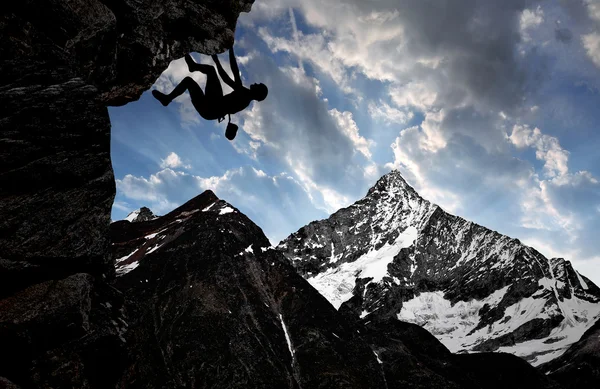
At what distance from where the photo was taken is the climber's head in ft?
42.2

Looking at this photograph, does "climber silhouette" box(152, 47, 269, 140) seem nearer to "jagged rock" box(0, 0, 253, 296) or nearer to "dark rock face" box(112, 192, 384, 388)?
"jagged rock" box(0, 0, 253, 296)

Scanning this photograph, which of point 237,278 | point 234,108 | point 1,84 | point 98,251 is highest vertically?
point 237,278

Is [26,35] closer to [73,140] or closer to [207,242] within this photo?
[73,140]

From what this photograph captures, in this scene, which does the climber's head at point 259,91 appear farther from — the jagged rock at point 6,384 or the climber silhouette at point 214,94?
the jagged rock at point 6,384

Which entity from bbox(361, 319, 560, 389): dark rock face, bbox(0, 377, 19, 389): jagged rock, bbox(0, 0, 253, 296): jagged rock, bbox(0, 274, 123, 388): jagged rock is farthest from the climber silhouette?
bbox(361, 319, 560, 389): dark rock face

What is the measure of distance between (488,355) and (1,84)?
204 metres

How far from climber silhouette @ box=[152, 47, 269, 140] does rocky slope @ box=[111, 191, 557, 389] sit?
8202 cm

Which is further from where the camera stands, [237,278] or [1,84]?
[237,278]

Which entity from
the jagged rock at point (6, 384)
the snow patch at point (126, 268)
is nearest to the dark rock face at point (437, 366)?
A: the snow patch at point (126, 268)

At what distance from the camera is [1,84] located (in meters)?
9.87

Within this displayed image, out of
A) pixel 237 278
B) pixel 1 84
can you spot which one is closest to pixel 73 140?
pixel 1 84

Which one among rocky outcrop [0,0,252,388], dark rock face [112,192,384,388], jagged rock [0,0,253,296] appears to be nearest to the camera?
rocky outcrop [0,0,252,388]

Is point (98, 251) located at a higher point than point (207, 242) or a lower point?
lower

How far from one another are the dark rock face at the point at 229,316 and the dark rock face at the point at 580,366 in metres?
91.9
